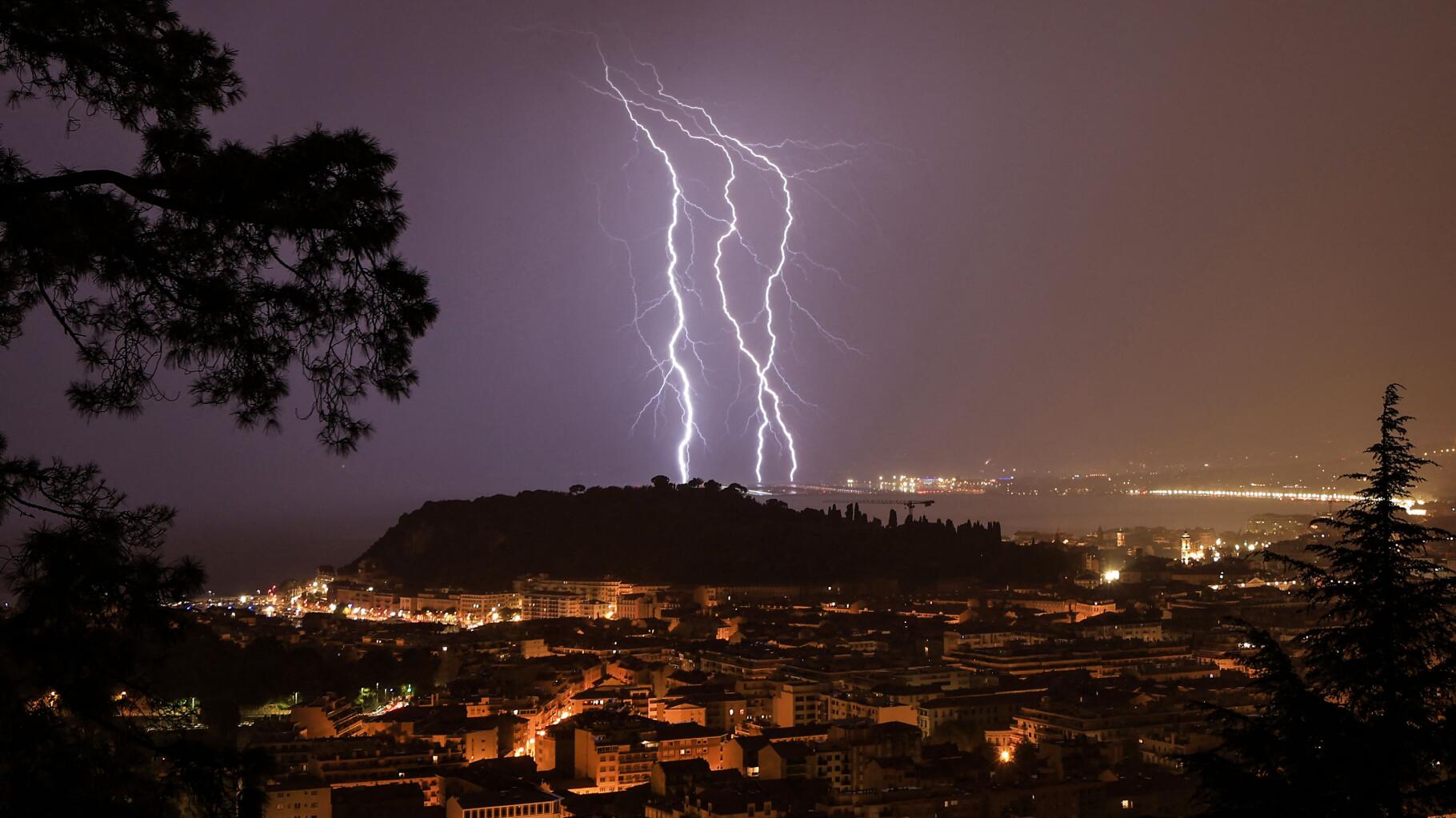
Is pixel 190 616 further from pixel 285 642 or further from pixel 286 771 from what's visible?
pixel 285 642

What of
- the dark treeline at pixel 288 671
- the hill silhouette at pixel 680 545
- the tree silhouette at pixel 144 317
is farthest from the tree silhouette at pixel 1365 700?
the hill silhouette at pixel 680 545

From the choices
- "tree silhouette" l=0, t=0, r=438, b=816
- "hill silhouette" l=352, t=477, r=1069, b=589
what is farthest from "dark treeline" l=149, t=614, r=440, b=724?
"hill silhouette" l=352, t=477, r=1069, b=589

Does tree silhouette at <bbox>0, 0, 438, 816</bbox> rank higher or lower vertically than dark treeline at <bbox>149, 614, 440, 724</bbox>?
higher

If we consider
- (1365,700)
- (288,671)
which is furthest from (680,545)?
(1365,700)

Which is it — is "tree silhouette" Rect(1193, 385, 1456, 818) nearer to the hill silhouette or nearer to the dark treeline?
the dark treeline

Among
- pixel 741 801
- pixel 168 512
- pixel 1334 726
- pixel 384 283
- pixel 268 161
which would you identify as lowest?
pixel 741 801

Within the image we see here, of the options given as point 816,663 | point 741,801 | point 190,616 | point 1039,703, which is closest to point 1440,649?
point 190,616

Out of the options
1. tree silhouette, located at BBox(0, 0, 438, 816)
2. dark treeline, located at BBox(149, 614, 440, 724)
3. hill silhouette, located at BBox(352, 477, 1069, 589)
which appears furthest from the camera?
hill silhouette, located at BBox(352, 477, 1069, 589)
